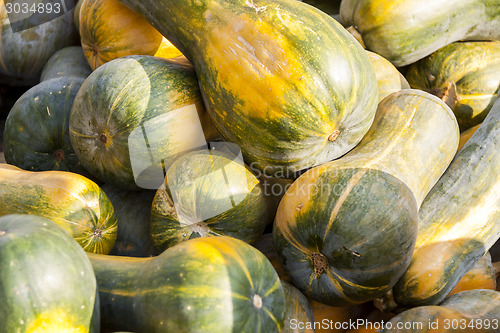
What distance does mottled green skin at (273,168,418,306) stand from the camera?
1748 millimetres

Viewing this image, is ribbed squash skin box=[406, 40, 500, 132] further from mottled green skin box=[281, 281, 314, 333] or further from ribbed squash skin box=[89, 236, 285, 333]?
ribbed squash skin box=[89, 236, 285, 333]

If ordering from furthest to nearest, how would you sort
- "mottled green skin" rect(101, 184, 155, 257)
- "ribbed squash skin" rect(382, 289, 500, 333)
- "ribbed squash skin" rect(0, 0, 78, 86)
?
"ribbed squash skin" rect(0, 0, 78, 86), "mottled green skin" rect(101, 184, 155, 257), "ribbed squash skin" rect(382, 289, 500, 333)

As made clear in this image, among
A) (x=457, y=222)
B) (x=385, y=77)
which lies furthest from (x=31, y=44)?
(x=457, y=222)

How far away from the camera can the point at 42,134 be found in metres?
2.39

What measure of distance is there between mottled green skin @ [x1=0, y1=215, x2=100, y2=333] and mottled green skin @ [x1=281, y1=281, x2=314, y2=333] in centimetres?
80

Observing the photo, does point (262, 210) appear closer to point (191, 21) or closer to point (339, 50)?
point (339, 50)

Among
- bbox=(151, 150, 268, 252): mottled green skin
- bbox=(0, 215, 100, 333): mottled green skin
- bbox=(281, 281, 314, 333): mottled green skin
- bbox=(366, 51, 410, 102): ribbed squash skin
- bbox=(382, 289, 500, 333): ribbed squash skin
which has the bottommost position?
bbox=(281, 281, 314, 333): mottled green skin

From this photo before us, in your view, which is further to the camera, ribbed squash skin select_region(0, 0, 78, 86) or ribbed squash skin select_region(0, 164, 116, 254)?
ribbed squash skin select_region(0, 0, 78, 86)

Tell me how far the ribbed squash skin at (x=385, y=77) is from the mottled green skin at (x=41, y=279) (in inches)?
68.5

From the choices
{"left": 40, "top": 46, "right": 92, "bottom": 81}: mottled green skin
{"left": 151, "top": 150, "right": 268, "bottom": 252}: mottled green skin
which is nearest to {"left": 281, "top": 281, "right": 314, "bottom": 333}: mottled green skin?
{"left": 151, "top": 150, "right": 268, "bottom": 252}: mottled green skin

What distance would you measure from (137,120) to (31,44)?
197cm

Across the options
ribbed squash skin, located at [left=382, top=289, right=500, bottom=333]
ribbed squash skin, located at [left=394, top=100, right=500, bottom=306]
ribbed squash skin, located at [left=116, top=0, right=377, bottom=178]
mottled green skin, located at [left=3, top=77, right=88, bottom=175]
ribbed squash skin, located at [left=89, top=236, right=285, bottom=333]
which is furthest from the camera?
mottled green skin, located at [left=3, top=77, right=88, bottom=175]

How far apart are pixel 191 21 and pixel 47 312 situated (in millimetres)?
1363

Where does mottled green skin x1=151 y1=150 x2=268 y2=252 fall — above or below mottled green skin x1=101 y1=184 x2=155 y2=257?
above
